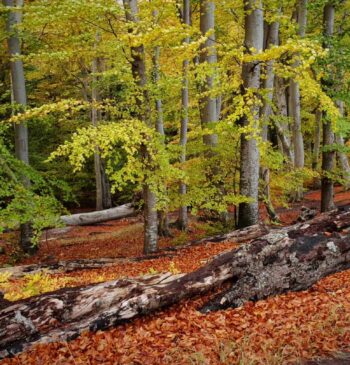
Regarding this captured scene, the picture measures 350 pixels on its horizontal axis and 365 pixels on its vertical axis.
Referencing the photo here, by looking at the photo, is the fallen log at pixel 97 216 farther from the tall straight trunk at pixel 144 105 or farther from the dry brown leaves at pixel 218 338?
the dry brown leaves at pixel 218 338

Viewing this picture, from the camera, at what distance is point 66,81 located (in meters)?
24.4

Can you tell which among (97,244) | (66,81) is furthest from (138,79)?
(66,81)

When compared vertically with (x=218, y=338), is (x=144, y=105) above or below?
above

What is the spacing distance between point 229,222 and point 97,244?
20.0ft

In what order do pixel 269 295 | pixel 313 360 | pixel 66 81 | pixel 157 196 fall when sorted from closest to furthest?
pixel 313 360, pixel 269 295, pixel 157 196, pixel 66 81

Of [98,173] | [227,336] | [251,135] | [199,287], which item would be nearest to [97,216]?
[98,173]

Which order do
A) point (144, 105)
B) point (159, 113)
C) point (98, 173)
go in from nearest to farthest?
point (144, 105), point (159, 113), point (98, 173)

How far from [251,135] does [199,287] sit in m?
5.27

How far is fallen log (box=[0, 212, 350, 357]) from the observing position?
472 centimetres

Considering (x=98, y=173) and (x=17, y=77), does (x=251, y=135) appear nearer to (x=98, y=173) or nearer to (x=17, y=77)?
(x=17, y=77)

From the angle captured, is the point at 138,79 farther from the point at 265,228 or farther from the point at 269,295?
the point at 269,295

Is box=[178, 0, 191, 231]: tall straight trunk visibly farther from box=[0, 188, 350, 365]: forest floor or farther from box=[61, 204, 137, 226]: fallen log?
box=[61, 204, 137, 226]: fallen log

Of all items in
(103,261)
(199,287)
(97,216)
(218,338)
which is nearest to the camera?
(218,338)

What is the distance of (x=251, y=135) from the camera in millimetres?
9719
